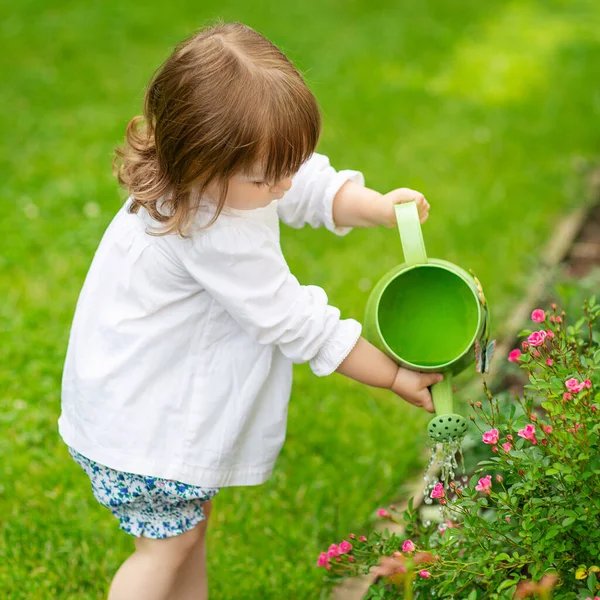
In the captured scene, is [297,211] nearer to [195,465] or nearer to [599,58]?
[195,465]

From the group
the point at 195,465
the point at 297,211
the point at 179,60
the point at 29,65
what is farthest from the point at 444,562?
the point at 29,65

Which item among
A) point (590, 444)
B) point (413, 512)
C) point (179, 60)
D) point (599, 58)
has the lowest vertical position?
point (599, 58)

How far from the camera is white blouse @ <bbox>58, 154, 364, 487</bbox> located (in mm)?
1954

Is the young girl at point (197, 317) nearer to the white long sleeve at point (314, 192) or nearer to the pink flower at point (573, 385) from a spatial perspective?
the white long sleeve at point (314, 192)

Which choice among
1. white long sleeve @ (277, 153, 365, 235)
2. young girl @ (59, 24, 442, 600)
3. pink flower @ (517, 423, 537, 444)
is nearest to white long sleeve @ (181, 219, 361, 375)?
young girl @ (59, 24, 442, 600)

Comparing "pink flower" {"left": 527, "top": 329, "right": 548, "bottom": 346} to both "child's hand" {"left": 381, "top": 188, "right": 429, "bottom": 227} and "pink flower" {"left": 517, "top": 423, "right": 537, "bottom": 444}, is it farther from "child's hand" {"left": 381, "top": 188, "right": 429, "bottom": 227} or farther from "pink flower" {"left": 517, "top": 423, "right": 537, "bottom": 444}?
"child's hand" {"left": 381, "top": 188, "right": 429, "bottom": 227}

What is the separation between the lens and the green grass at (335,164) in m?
2.62

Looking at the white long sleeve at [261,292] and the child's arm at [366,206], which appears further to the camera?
the child's arm at [366,206]

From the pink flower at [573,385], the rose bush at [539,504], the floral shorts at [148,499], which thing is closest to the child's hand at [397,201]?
the rose bush at [539,504]

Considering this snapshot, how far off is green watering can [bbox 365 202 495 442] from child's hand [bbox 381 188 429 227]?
0.41ft

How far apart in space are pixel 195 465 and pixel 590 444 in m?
0.80

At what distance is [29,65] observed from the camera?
18.8 ft

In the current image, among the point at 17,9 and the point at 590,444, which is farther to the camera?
the point at 17,9

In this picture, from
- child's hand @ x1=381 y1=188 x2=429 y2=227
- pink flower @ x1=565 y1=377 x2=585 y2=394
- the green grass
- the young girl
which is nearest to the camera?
pink flower @ x1=565 y1=377 x2=585 y2=394
